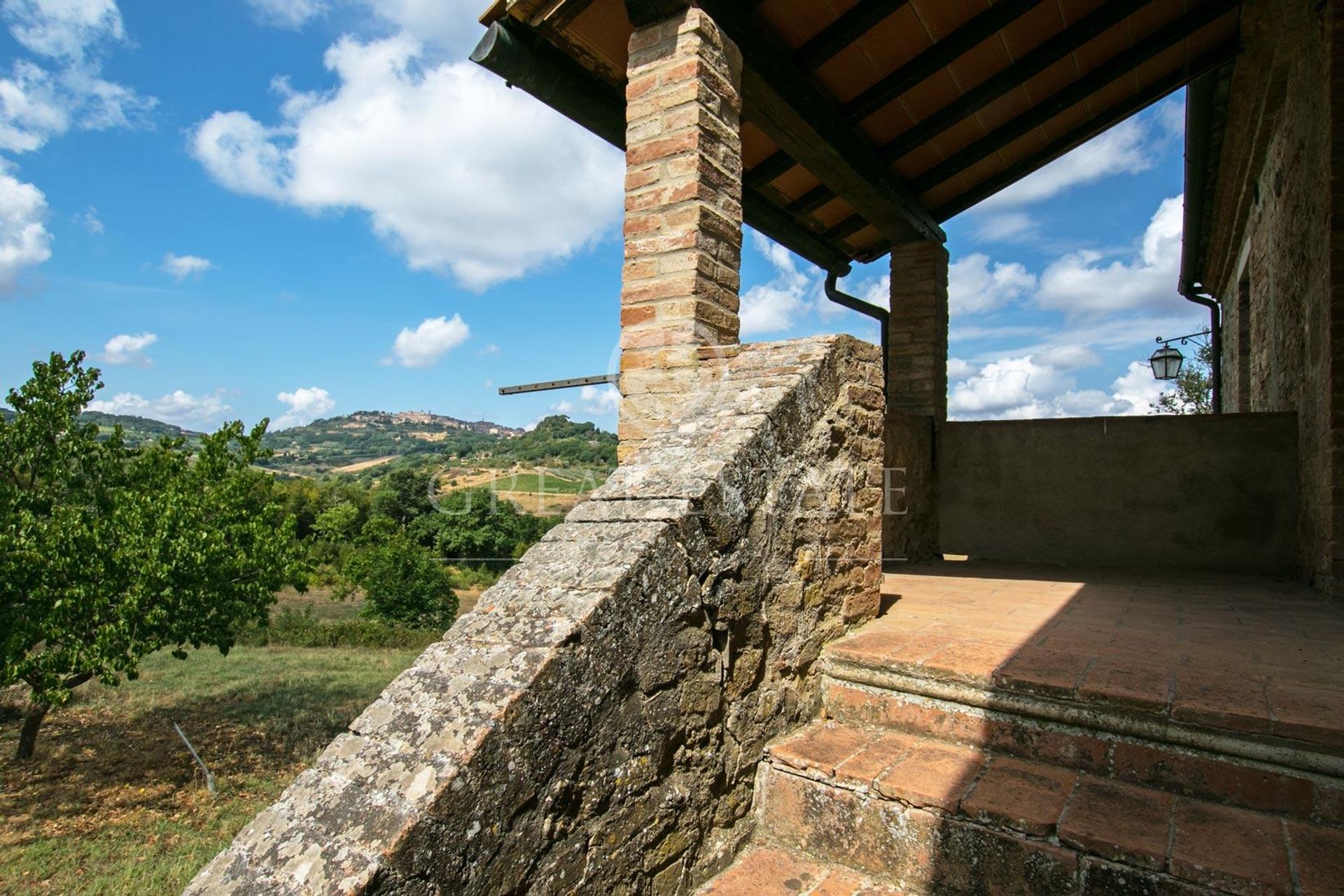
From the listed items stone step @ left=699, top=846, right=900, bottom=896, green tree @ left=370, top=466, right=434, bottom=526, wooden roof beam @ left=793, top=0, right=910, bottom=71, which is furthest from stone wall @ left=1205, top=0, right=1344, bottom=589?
green tree @ left=370, top=466, right=434, bottom=526

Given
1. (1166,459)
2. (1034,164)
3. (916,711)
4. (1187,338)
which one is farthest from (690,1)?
(1187,338)

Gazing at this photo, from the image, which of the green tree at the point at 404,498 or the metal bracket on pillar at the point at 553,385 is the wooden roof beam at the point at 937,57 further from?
the green tree at the point at 404,498

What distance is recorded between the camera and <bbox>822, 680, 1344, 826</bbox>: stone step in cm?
164

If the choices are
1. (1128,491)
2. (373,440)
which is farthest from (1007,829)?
(373,440)

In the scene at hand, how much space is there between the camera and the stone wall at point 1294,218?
12.6 ft

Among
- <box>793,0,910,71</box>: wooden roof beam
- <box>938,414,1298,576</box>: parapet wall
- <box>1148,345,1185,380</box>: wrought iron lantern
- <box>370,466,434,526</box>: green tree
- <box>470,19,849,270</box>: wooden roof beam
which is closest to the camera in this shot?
<box>470,19,849,270</box>: wooden roof beam

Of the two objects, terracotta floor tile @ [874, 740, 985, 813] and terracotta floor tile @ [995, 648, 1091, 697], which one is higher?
terracotta floor tile @ [995, 648, 1091, 697]

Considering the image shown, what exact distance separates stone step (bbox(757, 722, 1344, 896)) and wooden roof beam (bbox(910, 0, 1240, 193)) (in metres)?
5.09

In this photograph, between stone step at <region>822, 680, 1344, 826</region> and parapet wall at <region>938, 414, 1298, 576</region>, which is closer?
stone step at <region>822, 680, 1344, 826</region>

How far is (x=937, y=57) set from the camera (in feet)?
15.0

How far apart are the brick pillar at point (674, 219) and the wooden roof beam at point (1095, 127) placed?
12.6 feet

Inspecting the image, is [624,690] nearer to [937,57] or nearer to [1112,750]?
[1112,750]

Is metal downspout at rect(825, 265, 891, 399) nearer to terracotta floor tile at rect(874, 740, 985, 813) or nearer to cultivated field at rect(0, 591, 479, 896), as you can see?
terracotta floor tile at rect(874, 740, 985, 813)

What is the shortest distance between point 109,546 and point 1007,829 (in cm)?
1355
